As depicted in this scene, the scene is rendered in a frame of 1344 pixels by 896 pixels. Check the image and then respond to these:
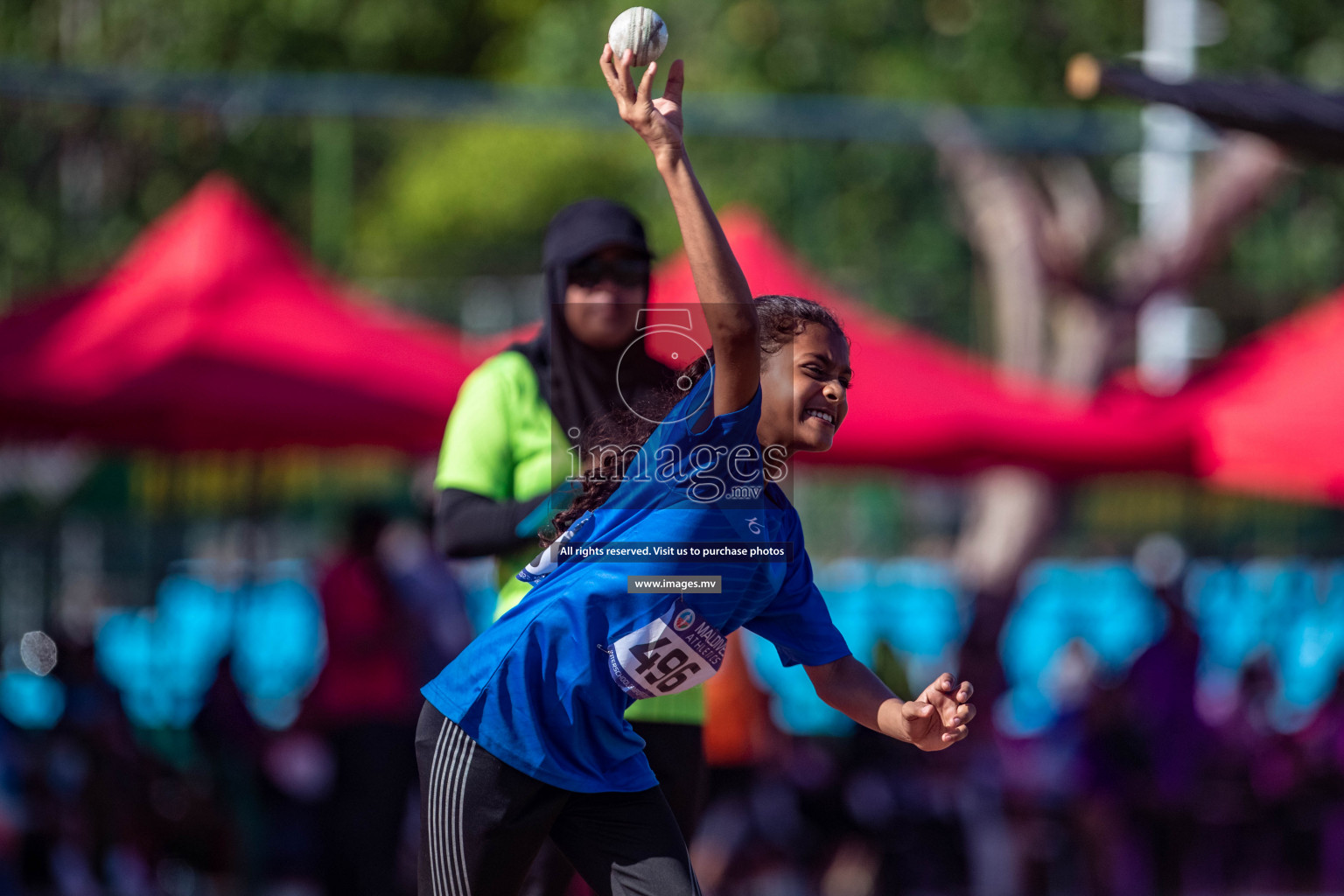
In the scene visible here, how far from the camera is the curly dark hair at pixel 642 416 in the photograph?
7.98ft

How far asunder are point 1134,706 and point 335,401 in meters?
4.01

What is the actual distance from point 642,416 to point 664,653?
356 millimetres

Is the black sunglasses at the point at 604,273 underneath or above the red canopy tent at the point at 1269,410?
above

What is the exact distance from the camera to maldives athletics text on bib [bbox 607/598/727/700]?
7.98ft

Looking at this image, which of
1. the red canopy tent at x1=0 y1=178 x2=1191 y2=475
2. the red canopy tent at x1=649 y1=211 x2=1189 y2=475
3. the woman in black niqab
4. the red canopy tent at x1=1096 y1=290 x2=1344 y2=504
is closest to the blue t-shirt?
the woman in black niqab

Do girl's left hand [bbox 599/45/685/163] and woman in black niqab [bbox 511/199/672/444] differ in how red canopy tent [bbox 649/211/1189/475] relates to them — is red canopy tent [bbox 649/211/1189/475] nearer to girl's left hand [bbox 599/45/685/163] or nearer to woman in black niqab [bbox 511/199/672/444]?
woman in black niqab [bbox 511/199/672/444]

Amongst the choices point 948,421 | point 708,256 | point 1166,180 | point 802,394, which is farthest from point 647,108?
point 1166,180

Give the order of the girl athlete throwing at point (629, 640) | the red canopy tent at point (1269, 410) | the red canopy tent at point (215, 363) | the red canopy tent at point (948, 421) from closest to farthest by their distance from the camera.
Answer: the girl athlete throwing at point (629, 640)
the red canopy tent at point (215, 363)
the red canopy tent at point (1269, 410)
the red canopy tent at point (948, 421)

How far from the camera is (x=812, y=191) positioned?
13688mm

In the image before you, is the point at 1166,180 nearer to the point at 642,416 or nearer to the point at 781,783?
the point at 781,783

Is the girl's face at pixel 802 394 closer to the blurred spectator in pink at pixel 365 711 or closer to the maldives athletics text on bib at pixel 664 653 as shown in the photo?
the maldives athletics text on bib at pixel 664 653

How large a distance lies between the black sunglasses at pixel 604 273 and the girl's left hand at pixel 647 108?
859mm

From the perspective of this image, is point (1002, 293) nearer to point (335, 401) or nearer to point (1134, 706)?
point (1134, 706)

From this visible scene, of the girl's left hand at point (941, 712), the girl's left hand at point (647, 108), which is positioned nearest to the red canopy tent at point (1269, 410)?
the girl's left hand at point (941, 712)
